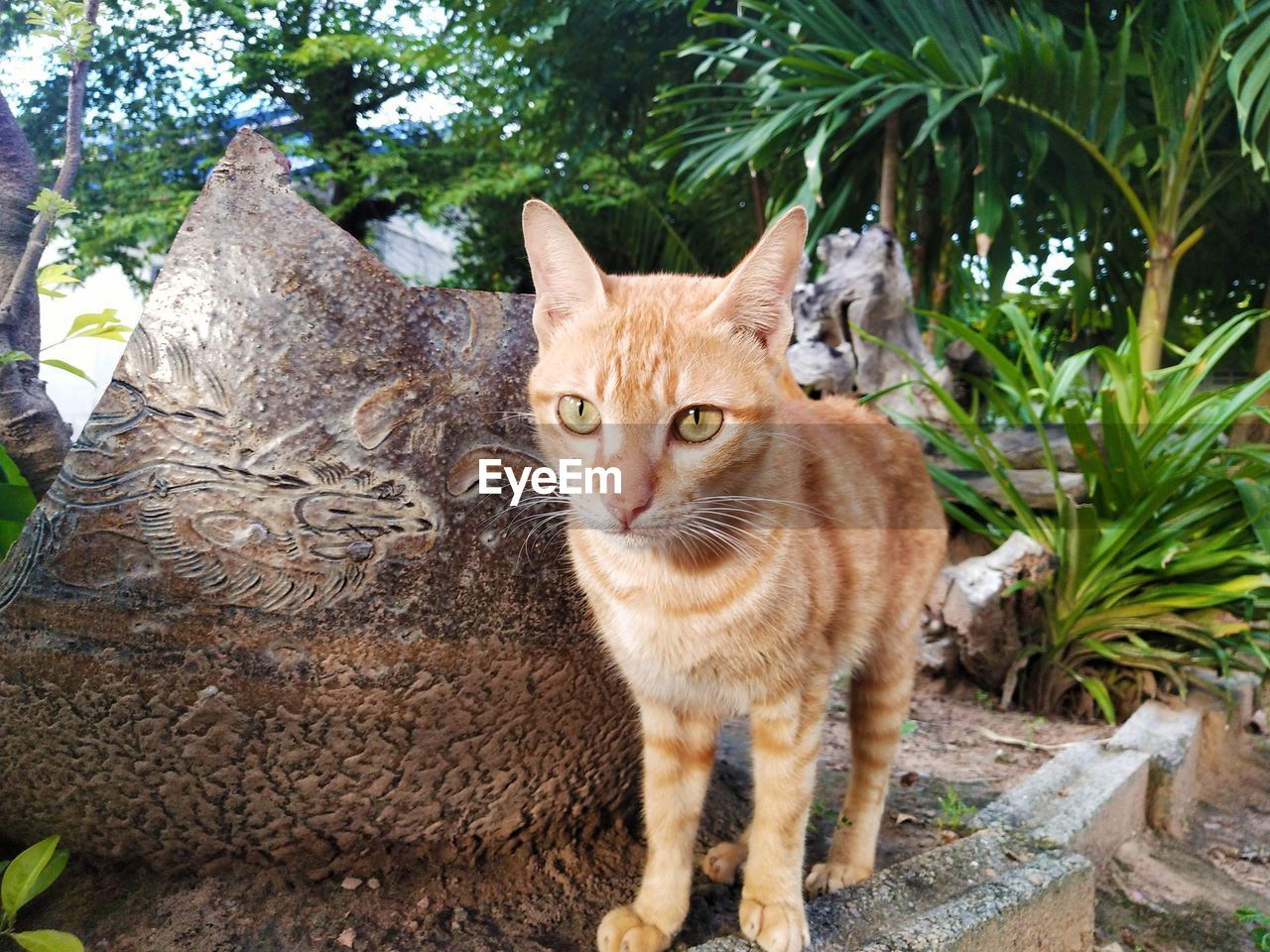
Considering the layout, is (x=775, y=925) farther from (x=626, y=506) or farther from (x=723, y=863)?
(x=626, y=506)

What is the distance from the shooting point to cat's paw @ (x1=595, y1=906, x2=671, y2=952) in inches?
43.8

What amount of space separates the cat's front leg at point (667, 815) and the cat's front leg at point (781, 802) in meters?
0.10

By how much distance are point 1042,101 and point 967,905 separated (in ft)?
10.1

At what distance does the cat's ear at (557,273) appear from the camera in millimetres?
1075

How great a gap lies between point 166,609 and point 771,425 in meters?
0.79

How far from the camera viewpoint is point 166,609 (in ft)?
3.28

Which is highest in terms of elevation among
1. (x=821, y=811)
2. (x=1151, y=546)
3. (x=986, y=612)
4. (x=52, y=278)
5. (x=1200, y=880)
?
(x=52, y=278)

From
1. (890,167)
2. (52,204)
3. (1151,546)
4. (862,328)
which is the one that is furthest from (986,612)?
(52,204)

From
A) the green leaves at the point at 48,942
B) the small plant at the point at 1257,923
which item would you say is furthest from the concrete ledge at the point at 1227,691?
the green leaves at the point at 48,942

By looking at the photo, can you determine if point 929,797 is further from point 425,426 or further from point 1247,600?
point 425,426

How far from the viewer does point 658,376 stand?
103 centimetres

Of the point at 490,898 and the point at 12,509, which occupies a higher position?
the point at 12,509

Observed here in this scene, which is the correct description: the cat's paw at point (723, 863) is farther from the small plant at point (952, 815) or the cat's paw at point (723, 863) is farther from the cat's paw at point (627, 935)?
the small plant at point (952, 815)

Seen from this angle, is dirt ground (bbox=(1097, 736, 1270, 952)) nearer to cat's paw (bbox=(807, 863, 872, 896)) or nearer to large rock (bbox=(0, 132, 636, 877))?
cat's paw (bbox=(807, 863, 872, 896))
